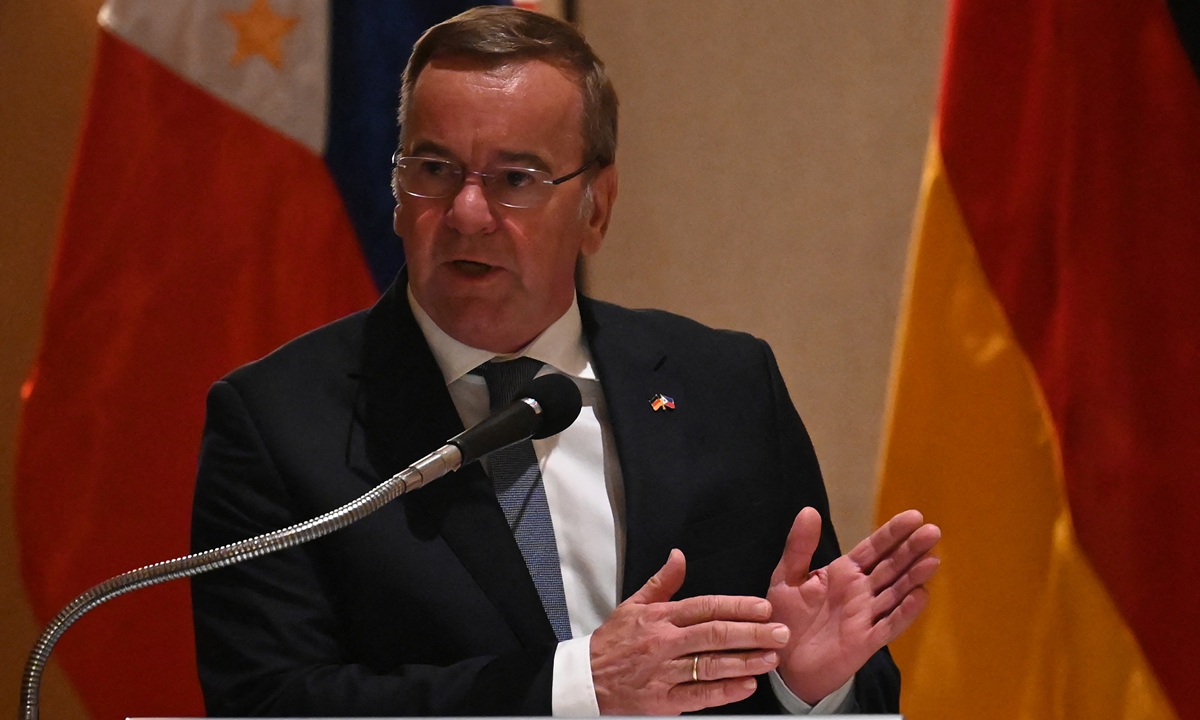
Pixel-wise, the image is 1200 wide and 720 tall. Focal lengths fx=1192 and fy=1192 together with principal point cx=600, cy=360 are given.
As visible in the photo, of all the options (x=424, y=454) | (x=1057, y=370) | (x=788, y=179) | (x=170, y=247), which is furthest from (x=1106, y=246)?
(x=170, y=247)

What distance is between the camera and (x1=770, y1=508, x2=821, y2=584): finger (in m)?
1.65

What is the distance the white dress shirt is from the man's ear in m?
0.13

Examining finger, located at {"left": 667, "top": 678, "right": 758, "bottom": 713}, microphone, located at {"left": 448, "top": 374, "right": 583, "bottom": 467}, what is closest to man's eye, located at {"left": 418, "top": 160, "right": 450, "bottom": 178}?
microphone, located at {"left": 448, "top": 374, "right": 583, "bottom": 467}

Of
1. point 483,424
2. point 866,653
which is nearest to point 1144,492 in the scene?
point 866,653

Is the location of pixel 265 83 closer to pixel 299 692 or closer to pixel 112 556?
pixel 112 556

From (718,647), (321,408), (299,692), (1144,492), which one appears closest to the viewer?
(718,647)

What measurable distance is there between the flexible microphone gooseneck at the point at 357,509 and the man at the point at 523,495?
0.80ft

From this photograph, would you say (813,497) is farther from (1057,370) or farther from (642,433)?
(1057,370)

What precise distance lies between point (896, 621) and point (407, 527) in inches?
27.3

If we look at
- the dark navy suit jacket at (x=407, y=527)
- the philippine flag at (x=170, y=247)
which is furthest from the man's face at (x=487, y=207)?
the philippine flag at (x=170, y=247)

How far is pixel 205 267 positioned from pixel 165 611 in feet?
2.49

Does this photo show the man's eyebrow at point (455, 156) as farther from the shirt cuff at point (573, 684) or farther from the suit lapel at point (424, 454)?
the shirt cuff at point (573, 684)

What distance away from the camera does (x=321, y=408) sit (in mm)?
1785

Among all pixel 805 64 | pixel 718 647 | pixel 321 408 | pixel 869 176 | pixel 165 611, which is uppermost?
pixel 805 64
